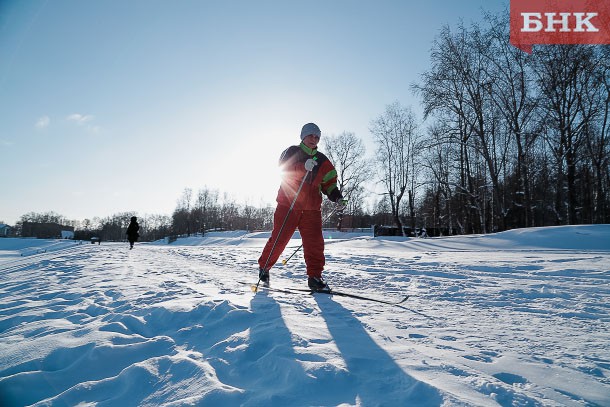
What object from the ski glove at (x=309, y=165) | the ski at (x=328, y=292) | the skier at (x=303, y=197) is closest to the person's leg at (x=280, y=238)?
the skier at (x=303, y=197)

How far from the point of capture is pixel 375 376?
1229mm

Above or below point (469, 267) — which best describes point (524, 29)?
above

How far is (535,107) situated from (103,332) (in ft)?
66.0

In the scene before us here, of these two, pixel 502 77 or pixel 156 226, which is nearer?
pixel 502 77

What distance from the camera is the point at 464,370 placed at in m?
1.27

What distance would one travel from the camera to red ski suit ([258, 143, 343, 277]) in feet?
11.8

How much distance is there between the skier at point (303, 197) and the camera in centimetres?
359

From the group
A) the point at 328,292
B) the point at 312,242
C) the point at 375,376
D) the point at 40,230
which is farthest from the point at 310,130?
the point at 40,230

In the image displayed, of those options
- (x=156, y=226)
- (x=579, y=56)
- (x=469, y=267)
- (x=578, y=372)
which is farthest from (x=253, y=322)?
(x=156, y=226)

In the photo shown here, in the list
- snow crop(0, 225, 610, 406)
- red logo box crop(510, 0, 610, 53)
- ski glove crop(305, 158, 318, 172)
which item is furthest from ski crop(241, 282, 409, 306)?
red logo box crop(510, 0, 610, 53)

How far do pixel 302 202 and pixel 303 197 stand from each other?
7 centimetres

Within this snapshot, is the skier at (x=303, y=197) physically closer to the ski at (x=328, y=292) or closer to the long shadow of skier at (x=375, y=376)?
the ski at (x=328, y=292)

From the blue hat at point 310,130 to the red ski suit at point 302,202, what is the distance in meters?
0.17

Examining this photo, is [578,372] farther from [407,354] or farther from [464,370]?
[407,354]
